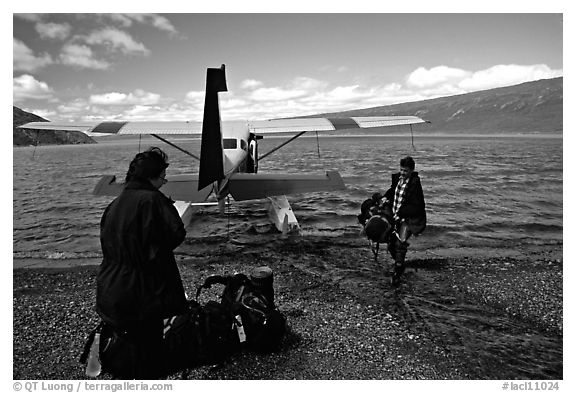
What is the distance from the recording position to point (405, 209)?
530 cm

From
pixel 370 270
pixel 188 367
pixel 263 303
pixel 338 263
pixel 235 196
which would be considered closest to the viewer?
pixel 188 367

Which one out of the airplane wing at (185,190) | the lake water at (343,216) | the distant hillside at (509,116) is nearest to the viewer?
the airplane wing at (185,190)

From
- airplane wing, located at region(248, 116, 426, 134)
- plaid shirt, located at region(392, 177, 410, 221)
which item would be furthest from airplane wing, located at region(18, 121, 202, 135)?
plaid shirt, located at region(392, 177, 410, 221)

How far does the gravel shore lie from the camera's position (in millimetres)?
3568

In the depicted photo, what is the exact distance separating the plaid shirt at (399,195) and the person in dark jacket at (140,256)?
3.78 metres

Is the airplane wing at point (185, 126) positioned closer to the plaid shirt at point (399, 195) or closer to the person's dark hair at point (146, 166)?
the plaid shirt at point (399, 195)

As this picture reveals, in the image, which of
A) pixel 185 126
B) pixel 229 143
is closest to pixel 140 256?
pixel 229 143

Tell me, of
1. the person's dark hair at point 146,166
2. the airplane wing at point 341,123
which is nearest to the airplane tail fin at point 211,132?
the person's dark hair at point 146,166

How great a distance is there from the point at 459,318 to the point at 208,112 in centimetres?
458

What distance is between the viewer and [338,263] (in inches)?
265

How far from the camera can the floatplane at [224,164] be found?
19.0 ft

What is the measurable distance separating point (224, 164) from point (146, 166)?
266 inches
